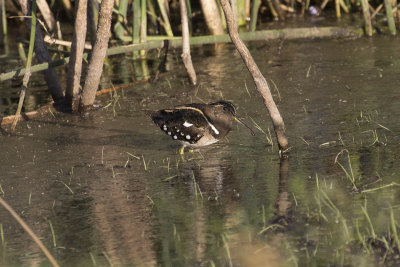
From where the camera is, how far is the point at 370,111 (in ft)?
26.9

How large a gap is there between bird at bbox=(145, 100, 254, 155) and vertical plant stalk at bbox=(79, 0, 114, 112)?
1.60 metres

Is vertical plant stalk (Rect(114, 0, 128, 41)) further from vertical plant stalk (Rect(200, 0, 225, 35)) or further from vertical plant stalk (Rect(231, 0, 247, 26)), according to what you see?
vertical plant stalk (Rect(231, 0, 247, 26))

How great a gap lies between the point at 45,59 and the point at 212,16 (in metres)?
3.74

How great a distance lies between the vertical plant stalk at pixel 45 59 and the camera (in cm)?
874

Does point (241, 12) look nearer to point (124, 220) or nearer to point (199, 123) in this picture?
point (199, 123)

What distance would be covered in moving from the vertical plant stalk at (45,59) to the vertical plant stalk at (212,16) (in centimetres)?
344

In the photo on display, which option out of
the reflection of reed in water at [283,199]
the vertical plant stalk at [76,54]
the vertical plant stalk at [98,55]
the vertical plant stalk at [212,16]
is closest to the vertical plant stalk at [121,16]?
the vertical plant stalk at [212,16]

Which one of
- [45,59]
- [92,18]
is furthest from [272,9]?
[45,59]

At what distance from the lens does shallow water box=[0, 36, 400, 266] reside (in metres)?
5.14

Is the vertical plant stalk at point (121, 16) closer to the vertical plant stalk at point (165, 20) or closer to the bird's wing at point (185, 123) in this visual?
the vertical plant stalk at point (165, 20)

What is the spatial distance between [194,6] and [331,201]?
9513 mm

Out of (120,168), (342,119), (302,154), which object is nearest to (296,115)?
(342,119)

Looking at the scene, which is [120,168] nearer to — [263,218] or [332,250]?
[263,218]

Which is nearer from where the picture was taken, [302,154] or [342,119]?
[302,154]
